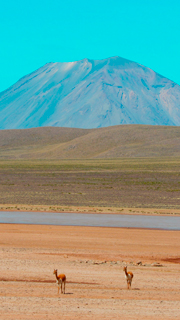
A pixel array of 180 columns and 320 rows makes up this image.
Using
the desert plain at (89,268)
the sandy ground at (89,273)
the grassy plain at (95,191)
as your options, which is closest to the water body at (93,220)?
the desert plain at (89,268)

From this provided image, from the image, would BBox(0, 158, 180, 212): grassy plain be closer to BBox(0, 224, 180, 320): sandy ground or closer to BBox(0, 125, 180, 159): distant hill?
BBox(0, 224, 180, 320): sandy ground

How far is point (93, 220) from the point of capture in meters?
24.4

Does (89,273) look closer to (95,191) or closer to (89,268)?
(89,268)

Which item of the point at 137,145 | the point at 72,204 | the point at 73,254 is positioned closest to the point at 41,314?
the point at 73,254

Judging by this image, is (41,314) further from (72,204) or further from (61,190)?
(61,190)

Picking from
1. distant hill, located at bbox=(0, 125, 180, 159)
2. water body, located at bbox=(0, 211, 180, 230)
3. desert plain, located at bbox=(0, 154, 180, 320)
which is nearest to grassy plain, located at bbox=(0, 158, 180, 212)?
desert plain, located at bbox=(0, 154, 180, 320)

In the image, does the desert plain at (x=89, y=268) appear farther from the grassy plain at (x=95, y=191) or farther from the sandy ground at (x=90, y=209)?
the grassy plain at (x=95, y=191)

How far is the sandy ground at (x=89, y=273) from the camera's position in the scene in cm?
901

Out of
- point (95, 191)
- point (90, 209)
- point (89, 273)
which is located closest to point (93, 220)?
point (90, 209)

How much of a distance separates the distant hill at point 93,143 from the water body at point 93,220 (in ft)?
251

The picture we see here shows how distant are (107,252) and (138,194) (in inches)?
868

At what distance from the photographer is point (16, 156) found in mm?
117438

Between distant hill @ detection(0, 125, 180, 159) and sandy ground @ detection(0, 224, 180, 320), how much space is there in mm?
84136

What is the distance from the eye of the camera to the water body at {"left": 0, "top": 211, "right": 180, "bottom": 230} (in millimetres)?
22797
